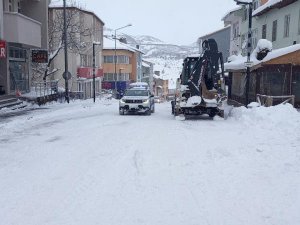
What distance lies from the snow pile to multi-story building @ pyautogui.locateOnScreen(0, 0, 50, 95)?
13.9 metres

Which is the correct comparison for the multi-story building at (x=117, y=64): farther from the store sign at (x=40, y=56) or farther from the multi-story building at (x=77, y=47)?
the store sign at (x=40, y=56)

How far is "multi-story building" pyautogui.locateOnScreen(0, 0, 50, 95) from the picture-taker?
22877 mm

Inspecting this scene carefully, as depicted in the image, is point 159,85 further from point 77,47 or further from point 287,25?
point 287,25

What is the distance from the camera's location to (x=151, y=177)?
7766 mm

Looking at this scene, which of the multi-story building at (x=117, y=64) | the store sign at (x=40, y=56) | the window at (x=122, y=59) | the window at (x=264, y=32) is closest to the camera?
the store sign at (x=40, y=56)

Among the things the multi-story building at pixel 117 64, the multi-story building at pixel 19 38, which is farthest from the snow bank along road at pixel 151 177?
the multi-story building at pixel 117 64

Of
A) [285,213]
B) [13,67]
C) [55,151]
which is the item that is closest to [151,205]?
[285,213]

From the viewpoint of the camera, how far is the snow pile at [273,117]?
46.4ft

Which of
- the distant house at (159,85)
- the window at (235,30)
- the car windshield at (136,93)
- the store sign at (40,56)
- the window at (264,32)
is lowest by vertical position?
the distant house at (159,85)

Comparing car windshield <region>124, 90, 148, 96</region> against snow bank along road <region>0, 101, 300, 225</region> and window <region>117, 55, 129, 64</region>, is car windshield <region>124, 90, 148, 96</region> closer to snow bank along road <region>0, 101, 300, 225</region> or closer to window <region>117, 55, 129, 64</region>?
snow bank along road <region>0, 101, 300, 225</region>

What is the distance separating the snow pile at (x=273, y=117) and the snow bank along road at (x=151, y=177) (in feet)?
0.55

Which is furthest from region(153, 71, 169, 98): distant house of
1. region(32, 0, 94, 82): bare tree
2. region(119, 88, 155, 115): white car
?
region(119, 88, 155, 115): white car

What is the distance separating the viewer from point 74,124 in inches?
648

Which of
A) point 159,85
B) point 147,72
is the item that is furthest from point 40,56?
point 159,85
